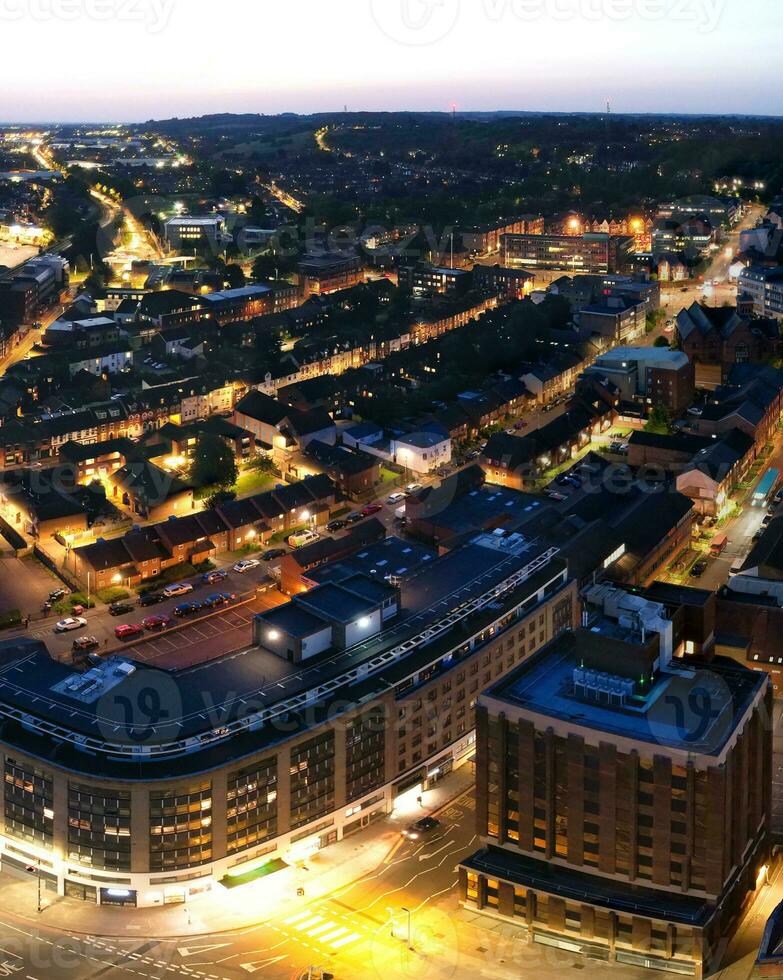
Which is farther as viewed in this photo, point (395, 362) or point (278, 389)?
point (395, 362)

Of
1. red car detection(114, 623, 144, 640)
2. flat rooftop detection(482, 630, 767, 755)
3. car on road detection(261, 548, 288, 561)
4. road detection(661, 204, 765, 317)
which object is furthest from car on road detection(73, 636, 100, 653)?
road detection(661, 204, 765, 317)

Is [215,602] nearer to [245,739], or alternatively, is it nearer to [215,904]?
[245,739]

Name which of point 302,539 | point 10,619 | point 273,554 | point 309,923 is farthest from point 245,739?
point 302,539

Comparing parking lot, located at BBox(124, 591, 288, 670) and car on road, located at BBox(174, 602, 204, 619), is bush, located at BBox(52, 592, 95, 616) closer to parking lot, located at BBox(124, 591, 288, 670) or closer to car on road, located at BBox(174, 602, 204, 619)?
car on road, located at BBox(174, 602, 204, 619)

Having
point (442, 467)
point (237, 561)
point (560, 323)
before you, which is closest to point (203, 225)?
point (560, 323)

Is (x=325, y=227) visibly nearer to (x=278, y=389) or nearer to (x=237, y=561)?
(x=278, y=389)

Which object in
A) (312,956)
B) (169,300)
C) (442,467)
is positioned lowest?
(312,956)

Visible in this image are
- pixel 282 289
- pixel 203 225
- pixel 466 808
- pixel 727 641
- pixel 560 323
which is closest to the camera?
pixel 466 808

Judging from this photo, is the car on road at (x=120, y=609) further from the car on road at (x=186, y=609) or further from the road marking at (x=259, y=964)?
the road marking at (x=259, y=964)
